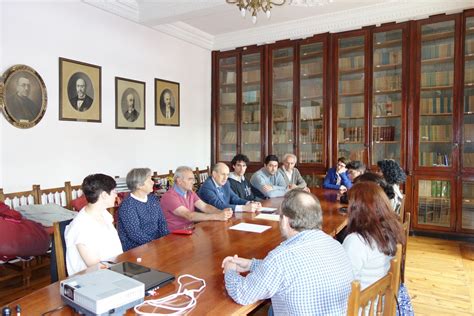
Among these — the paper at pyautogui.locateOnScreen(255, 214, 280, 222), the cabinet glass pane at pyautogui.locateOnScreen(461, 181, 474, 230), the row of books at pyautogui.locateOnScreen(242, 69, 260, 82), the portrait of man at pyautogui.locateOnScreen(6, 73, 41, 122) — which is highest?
the row of books at pyautogui.locateOnScreen(242, 69, 260, 82)

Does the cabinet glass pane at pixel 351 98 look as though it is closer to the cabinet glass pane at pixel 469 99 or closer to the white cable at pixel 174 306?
the cabinet glass pane at pixel 469 99

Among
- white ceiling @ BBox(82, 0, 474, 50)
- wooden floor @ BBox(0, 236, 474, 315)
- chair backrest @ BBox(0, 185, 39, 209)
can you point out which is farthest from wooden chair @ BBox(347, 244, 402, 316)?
white ceiling @ BBox(82, 0, 474, 50)

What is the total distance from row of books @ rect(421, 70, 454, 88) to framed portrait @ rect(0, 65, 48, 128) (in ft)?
15.4

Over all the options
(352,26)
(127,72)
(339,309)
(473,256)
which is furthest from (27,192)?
(473,256)

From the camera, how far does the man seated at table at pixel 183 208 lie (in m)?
2.70

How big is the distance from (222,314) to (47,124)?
338cm

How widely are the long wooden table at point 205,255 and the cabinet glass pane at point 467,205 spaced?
271 centimetres

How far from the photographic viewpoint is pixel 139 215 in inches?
94.0

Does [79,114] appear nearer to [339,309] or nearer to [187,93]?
[187,93]

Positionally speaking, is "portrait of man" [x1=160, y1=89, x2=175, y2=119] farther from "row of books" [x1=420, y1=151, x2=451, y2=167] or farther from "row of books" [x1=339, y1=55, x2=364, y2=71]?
"row of books" [x1=420, y1=151, x2=451, y2=167]

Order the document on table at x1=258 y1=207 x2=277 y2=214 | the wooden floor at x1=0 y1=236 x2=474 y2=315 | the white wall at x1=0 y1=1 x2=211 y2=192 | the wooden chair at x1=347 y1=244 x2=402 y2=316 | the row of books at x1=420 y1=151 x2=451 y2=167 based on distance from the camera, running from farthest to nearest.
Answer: the row of books at x1=420 y1=151 x2=451 y2=167, the white wall at x1=0 y1=1 x2=211 y2=192, the document on table at x1=258 y1=207 x2=277 y2=214, the wooden floor at x1=0 y1=236 x2=474 y2=315, the wooden chair at x1=347 y1=244 x2=402 y2=316

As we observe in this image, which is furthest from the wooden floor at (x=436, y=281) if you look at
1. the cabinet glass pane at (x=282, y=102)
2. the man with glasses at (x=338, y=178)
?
the cabinet glass pane at (x=282, y=102)

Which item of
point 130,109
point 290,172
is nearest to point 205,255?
point 290,172

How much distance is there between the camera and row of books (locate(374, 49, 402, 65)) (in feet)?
15.9
